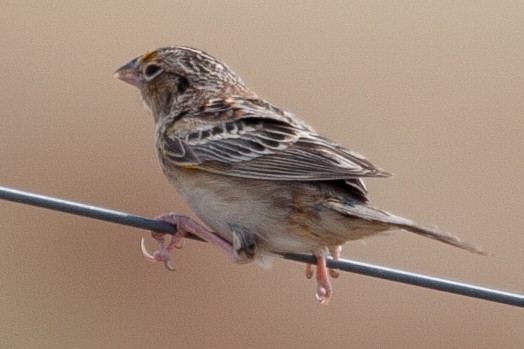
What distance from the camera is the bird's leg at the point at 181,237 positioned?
21.7 ft

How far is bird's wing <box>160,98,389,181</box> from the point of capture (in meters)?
6.50

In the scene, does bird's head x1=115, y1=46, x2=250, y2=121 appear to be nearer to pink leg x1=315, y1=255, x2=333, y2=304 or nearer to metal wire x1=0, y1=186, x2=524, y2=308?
pink leg x1=315, y1=255, x2=333, y2=304

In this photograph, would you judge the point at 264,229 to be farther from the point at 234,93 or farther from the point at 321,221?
the point at 234,93

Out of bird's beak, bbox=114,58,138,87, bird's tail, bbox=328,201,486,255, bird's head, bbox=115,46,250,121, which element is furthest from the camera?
bird's beak, bbox=114,58,138,87

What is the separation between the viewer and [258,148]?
22.4ft

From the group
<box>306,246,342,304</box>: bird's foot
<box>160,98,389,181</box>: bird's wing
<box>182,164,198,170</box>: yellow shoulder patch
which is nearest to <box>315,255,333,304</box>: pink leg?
<box>306,246,342,304</box>: bird's foot

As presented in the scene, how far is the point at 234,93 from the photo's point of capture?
7.62 metres

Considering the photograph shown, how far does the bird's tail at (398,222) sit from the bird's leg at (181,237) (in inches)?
21.5

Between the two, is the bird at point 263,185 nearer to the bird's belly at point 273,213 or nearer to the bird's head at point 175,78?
the bird's belly at point 273,213

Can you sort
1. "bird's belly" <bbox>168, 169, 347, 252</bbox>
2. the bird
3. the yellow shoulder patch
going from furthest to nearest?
1. the yellow shoulder patch
2. "bird's belly" <bbox>168, 169, 347, 252</bbox>
3. the bird

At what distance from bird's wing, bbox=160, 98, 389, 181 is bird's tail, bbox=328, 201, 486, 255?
15 cm

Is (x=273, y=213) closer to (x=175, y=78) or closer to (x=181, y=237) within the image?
(x=181, y=237)

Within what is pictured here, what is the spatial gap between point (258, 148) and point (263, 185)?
0.19 meters

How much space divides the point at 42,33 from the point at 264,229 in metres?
6.04
